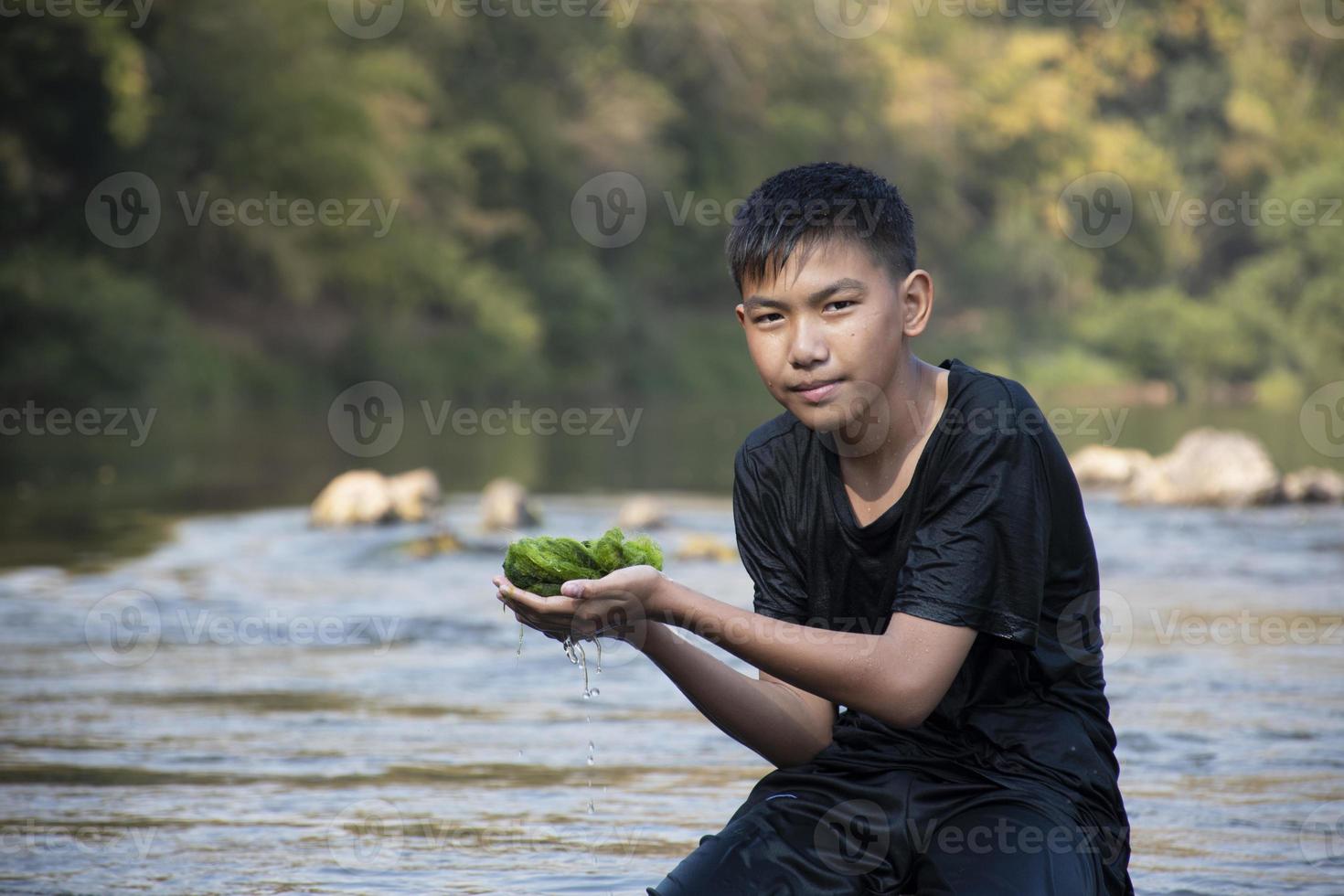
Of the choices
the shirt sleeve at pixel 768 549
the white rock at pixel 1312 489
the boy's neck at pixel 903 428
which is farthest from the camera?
the white rock at pixel 1312 489

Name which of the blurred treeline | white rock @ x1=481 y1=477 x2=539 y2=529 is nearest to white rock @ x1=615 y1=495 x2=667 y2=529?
white rock @ x1=481 y1=477 x2=539 y2=529

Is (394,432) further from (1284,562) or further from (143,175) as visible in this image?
(1284,562)

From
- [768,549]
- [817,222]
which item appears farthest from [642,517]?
[817,222]

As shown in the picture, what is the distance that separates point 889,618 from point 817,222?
64cm

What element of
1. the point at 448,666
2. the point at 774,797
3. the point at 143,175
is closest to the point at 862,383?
the point at 774,797

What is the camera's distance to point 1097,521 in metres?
12.2

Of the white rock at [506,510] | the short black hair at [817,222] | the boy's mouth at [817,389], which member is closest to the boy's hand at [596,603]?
the boy's mouth at [817,389]

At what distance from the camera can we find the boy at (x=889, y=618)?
101 inches

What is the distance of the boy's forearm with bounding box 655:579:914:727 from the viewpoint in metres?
2.50

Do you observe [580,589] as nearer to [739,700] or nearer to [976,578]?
[739,700]

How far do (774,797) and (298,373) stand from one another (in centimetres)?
2329

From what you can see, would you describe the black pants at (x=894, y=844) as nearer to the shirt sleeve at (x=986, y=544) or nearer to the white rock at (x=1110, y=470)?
the shirt sleeve at (x=986, y=544)

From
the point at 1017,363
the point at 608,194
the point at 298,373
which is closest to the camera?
the point at 298,373

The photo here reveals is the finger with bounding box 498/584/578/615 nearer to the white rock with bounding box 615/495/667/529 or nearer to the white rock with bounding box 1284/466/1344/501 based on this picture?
the white rock with bounding box 615/495/667/529
